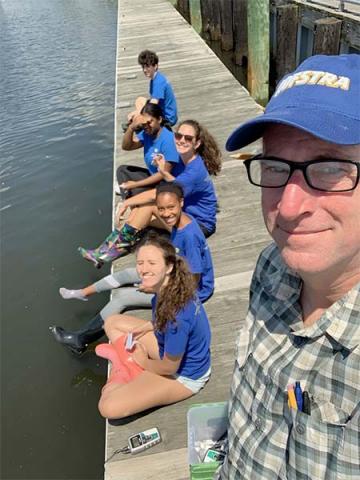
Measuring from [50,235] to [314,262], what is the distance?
6686 millimetres

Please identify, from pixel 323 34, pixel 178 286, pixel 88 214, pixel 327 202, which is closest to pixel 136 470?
pixel 178 286

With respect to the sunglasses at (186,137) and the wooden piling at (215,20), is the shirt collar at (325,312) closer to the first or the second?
the sunglasses at (186,137)

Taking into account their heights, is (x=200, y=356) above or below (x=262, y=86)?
above

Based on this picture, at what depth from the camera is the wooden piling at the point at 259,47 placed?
934 cm

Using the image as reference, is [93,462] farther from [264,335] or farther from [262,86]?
[262,86]

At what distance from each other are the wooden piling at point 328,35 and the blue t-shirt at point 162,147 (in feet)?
12.3

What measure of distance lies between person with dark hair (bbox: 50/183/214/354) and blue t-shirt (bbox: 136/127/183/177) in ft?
3.08

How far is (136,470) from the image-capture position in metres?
2.72

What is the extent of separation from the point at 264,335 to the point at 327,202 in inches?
21.1

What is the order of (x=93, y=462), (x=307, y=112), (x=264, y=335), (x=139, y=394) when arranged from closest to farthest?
(x=307, y=112) < (x=264, y=335) < (x=139, y=394) < (x=93, y=462)

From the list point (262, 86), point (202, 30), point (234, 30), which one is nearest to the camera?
point (262, 86)

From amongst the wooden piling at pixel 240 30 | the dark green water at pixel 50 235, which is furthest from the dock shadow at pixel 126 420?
the wooden piling at pixel 240 30

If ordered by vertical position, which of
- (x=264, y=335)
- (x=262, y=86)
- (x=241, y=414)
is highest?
(x=264, y=335)

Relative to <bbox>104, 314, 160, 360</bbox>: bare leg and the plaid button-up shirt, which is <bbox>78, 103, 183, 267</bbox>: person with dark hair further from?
the plaid button-up shirt
